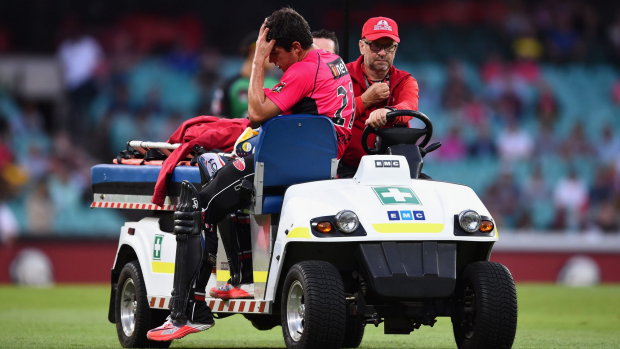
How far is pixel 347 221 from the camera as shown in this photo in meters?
5.15

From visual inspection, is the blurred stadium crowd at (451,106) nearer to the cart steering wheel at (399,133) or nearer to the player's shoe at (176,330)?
the player's shoe at (176,330)

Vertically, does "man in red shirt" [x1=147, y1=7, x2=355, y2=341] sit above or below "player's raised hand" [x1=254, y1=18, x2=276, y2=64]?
below

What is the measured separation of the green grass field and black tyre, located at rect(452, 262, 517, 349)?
75.2 inches

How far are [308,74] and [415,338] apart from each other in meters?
3.34

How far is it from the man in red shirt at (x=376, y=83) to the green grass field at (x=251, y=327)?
1.62 metres

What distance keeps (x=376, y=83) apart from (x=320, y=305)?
2203 millimetres

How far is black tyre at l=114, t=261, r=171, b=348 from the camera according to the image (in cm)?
688

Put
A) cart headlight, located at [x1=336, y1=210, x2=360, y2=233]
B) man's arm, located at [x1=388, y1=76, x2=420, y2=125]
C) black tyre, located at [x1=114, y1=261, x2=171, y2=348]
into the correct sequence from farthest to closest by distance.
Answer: black tyre, located at [x1=114, y1=261, x2=171, y2=348] → man's arm, located at [x1=388, y1=76, x2=420, y2=125] → cart headlight, located at [x1=336, y1=210, x2=360, y2=233]

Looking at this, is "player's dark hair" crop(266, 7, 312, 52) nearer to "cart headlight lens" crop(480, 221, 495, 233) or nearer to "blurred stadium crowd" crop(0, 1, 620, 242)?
"cart headlight lens" crop(480, 221, 495, 233)

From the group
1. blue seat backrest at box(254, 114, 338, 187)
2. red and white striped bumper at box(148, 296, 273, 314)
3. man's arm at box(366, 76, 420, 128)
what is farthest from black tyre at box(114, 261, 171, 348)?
man's arm at box(366, 76, 420, 128)

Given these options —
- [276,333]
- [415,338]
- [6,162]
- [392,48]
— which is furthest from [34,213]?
[392,48]

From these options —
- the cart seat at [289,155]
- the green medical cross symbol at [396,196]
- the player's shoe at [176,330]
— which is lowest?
the player's shoe at [176,330]

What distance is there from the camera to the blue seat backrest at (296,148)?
5.56m

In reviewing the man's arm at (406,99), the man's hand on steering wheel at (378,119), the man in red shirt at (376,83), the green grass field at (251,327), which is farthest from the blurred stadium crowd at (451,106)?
the man's hand on steering wheel at (378,119)
